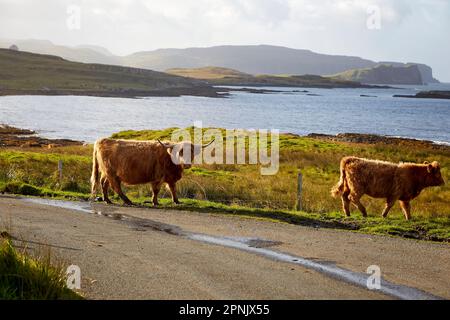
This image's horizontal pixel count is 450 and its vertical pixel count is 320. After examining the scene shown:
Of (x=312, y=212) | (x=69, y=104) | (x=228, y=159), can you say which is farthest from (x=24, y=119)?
(x=312, y=212)

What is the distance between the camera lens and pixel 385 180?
63.4 ft

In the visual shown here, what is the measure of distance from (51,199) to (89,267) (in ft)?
33.7

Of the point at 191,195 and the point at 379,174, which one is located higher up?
the point at 379,174

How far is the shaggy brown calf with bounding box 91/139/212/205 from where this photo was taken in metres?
20.2

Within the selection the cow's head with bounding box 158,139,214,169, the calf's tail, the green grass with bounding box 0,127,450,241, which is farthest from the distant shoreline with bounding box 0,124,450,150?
the calf's tail

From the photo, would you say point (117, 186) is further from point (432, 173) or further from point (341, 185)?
point (432, 173)

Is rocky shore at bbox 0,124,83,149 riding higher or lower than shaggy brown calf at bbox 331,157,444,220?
lower

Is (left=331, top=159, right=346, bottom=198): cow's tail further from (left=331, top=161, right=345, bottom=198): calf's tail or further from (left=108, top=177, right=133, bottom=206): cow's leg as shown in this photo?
(left=108, top=177, right=133, bottom=206): cow's leg

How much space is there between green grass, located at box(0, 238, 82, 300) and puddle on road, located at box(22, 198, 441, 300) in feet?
15.4

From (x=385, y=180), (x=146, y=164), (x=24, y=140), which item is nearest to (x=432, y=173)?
(x=385, y=180)

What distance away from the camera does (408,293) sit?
395 inches

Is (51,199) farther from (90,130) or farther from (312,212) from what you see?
(90,130)
